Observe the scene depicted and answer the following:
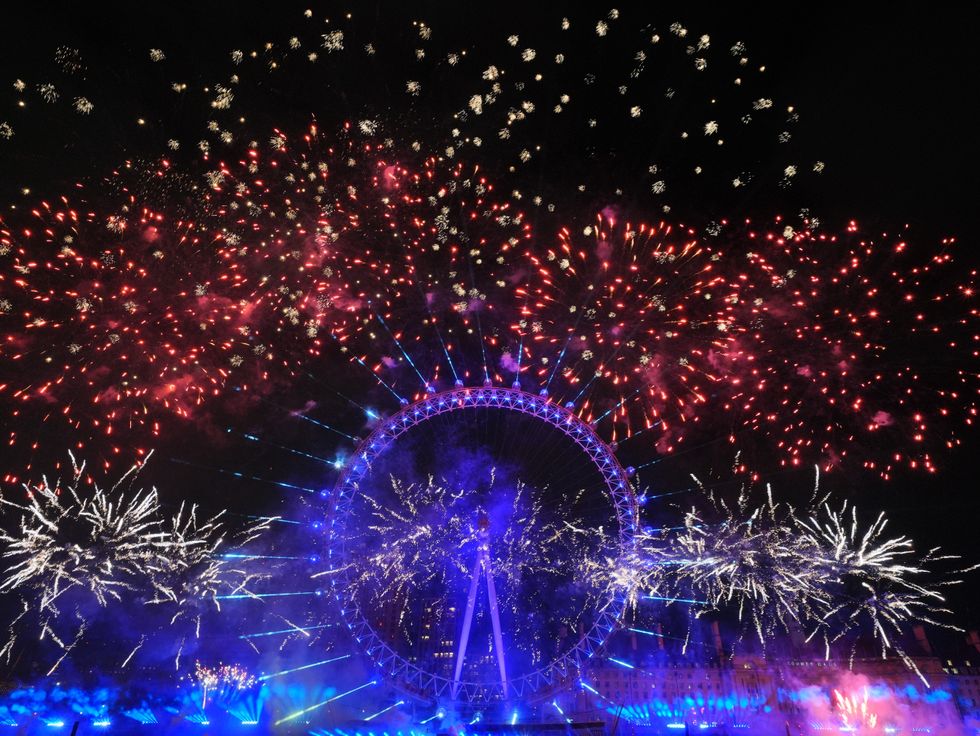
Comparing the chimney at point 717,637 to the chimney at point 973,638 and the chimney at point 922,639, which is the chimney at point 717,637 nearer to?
the chimney at point 922,639

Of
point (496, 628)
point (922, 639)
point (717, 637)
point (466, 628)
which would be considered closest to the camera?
point (466, 628)

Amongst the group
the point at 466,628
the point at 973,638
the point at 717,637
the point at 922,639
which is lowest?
the point at 717,637

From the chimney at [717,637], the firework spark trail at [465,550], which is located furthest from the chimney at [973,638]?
the firework spark trail at [465,550]

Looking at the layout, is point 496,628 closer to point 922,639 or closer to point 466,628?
point 466,628

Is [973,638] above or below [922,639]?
above

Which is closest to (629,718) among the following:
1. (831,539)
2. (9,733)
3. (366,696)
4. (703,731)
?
(703,731)

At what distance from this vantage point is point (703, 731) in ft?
86.7

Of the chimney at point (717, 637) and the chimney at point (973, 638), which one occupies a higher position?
the chimney at point (973, 638)

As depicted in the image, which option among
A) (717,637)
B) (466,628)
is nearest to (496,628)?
(466,628)

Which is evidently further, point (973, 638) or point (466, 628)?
point (973, 638)

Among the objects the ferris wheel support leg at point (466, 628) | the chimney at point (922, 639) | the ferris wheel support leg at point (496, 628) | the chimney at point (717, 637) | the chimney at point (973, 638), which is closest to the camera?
the ferris wheel support leg at point (496, 628)

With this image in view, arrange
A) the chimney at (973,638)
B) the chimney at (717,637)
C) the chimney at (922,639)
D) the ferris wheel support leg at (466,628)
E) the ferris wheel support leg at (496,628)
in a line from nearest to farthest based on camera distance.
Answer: the ferris wheel support leg at (496,628) < the ferris wheel support leg at (466,628) < the chimney at (973,638) < the chimney at (922,639) < the chimney at (717,637)

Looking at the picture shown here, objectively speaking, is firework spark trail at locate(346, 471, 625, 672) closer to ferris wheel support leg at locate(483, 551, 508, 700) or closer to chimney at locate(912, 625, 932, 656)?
ferris wheel support leg at locate(483, 551, 508, 700)

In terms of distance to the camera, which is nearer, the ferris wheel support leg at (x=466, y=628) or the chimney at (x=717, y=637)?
the ferris wheel support leg at (x=466, y=628)
